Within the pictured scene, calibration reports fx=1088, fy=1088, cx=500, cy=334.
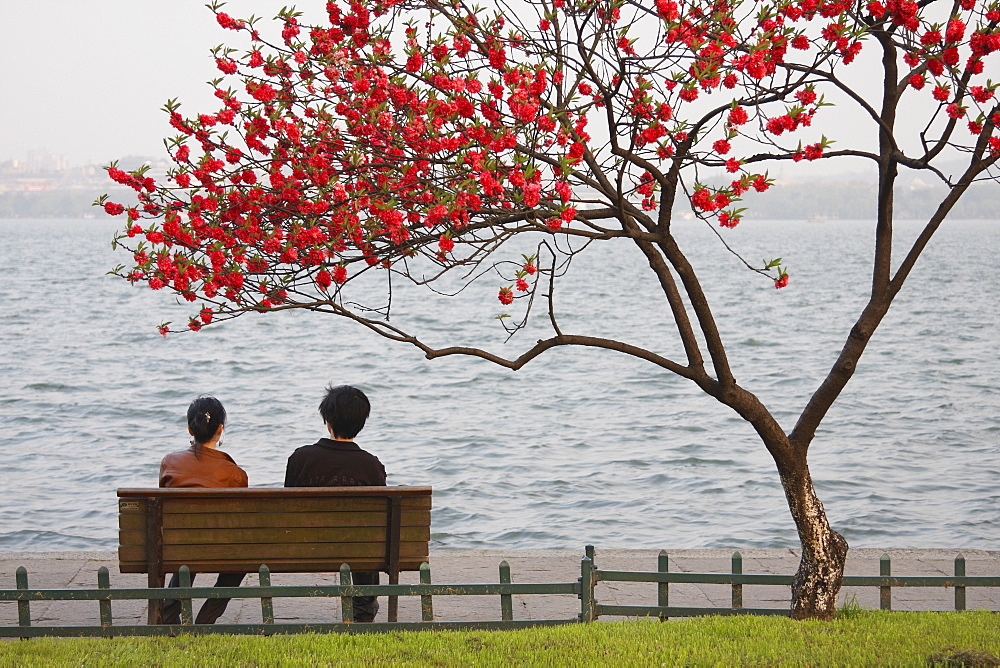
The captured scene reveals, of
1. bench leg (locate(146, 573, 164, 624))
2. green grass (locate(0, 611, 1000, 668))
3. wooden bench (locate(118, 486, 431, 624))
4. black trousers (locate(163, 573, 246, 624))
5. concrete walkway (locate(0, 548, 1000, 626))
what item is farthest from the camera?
concrete walkway (locate(0, 548, 1000, 626))

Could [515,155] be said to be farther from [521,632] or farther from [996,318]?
[996,318]

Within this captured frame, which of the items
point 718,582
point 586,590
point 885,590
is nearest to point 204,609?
point 586,590

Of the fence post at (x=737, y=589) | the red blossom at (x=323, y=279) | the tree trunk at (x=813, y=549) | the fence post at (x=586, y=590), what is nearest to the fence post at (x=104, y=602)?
the red blossom at (x=323, y=279)

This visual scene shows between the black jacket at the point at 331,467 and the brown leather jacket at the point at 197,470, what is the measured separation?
32 cm

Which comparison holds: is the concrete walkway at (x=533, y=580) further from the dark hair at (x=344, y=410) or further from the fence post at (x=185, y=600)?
the dark hair at (x=344, y=410)

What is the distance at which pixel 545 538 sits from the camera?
12.4 meters

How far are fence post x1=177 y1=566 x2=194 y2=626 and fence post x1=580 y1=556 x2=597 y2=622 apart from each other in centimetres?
225

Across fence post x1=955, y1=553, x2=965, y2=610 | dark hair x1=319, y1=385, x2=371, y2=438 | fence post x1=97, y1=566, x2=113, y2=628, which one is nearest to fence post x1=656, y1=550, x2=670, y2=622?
fence post x1=955, y1=553, x2=965, y2=610

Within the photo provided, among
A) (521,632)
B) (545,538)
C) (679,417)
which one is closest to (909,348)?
(679,417)

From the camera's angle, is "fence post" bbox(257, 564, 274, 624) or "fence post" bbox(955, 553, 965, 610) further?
"fence post" bbox(955, 553, 965, 610)

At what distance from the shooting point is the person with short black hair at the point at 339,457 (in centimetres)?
642

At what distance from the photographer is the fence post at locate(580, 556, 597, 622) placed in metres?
6.42

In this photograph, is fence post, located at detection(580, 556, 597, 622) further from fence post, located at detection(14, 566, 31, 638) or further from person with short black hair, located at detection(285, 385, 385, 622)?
fence post, located at detection(14, 566, 31, 638)

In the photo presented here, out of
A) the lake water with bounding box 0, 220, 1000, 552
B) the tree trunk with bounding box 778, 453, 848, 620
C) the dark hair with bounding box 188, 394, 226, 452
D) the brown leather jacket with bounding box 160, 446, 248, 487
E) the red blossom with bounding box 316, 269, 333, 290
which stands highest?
the red blossom with bounding box 316, 269, 333, 290
